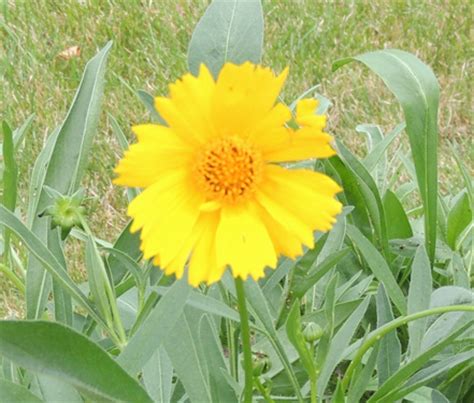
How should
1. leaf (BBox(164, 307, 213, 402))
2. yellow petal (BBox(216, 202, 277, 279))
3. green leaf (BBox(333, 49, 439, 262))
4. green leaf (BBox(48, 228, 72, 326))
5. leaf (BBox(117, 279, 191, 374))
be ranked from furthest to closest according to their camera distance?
1. green leaf (BBox(333, 49, 439, 262))
2. green leaf (BBox(48, 228, 72, 326))
3. leaf (BBox(164, 307, 213, 402))
4. leaf (BBox(117, 279, 191, 374))
5. yellow petal (BBox(216, 202, 277, 279))

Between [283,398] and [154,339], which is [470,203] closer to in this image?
[283,398]

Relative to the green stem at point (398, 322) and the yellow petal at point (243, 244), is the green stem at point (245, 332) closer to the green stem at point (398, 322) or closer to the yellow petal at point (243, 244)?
the yellow petal at point (243, 244)

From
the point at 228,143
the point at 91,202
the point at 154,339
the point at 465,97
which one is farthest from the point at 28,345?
the point at 465,97

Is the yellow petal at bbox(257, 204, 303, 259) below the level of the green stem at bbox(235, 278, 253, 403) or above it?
above

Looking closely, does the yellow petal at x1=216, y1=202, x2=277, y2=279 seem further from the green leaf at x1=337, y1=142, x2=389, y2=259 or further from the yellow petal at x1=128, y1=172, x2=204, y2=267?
the green leaf at x1=337, y1=142, x2=389, y2=259

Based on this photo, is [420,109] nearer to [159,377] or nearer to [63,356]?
[159,377]

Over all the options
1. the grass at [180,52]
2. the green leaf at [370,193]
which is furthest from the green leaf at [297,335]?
the grass at [180,52]

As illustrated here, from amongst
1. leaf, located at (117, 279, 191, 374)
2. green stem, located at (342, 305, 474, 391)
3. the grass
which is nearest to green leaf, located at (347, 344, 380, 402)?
green stem, located at (342, 305, 474, 391)
